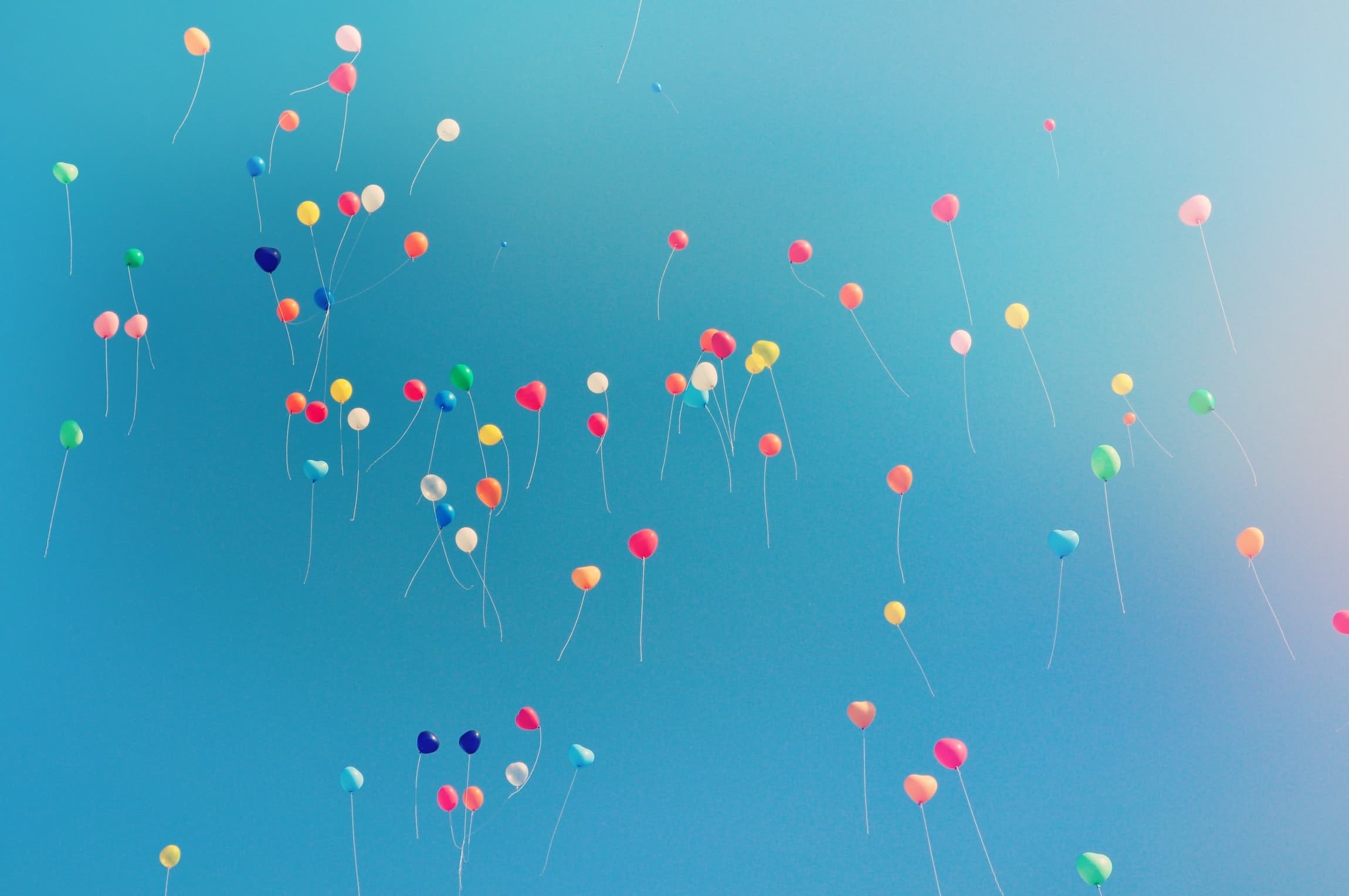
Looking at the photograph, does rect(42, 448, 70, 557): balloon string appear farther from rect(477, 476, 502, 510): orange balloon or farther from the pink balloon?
the pink balloon

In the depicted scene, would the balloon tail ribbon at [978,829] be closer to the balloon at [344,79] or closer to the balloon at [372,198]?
the balloon at [372,198]

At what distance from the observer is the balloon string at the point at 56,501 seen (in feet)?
8.07

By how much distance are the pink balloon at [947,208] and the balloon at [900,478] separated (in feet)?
1.91

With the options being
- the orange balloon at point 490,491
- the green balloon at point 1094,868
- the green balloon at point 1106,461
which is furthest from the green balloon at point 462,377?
the green balloon at point 1094,868

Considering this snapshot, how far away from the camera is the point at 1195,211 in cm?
213

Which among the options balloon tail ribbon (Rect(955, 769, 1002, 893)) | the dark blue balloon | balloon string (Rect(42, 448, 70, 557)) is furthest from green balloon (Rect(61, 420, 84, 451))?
balloon tail ribbon (Rect(955, 769, 1002, 893))

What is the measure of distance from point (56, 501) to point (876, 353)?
215 cm

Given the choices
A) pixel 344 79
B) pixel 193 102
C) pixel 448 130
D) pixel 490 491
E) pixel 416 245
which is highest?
pixel 193 102

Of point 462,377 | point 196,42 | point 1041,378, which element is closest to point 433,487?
point 462,377

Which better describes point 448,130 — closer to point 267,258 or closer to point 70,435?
point 267,258

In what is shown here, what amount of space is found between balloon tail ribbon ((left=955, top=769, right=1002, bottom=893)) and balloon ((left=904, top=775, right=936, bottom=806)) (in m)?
0.24

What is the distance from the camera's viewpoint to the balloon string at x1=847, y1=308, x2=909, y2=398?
2345 mm

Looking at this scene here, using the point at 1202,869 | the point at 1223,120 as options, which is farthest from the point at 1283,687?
the point at 1223,120

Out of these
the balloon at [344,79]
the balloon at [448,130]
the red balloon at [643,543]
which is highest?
the balloon at [344,79]
